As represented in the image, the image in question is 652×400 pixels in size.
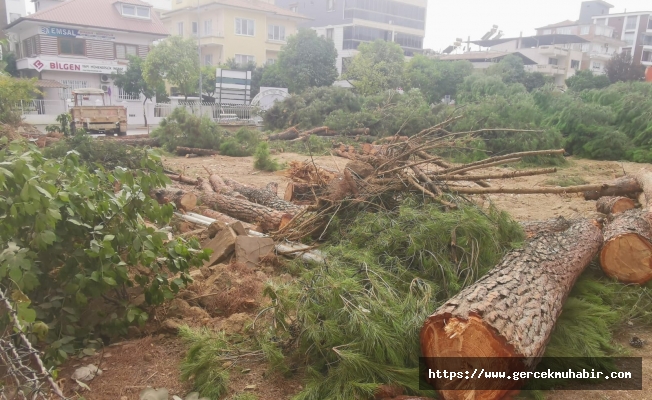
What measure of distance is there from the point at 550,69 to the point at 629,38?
3075 cm

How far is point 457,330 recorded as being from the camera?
271 centimetres

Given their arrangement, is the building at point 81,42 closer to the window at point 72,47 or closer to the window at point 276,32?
the window at point 72,47

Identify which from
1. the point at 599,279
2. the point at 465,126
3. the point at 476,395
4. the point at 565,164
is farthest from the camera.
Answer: the point at 465,126

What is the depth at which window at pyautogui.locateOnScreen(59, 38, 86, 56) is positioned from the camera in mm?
33031

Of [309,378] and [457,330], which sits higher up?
[457,330]

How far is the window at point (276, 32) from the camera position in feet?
151

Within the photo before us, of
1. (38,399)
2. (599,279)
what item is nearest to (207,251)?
(38,399)

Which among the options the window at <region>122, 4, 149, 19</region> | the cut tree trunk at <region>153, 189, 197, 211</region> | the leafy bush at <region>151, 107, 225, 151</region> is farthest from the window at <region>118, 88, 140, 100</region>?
the cut tree trunk at <region>153, 189, 197, 211</region>

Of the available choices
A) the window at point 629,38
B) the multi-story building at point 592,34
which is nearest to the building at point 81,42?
the multi-story building at point 592,34

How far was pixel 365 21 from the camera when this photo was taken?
174 ft

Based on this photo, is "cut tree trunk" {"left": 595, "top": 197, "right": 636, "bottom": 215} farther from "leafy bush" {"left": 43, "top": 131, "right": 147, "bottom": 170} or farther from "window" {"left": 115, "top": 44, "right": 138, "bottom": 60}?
"window" {"left": 115, "top": 44, "right": 138, "bottom": 60}

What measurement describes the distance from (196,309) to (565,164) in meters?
11.3

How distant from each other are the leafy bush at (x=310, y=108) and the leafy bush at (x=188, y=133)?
5353 mm

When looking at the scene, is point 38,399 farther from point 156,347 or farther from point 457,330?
point 457,330
